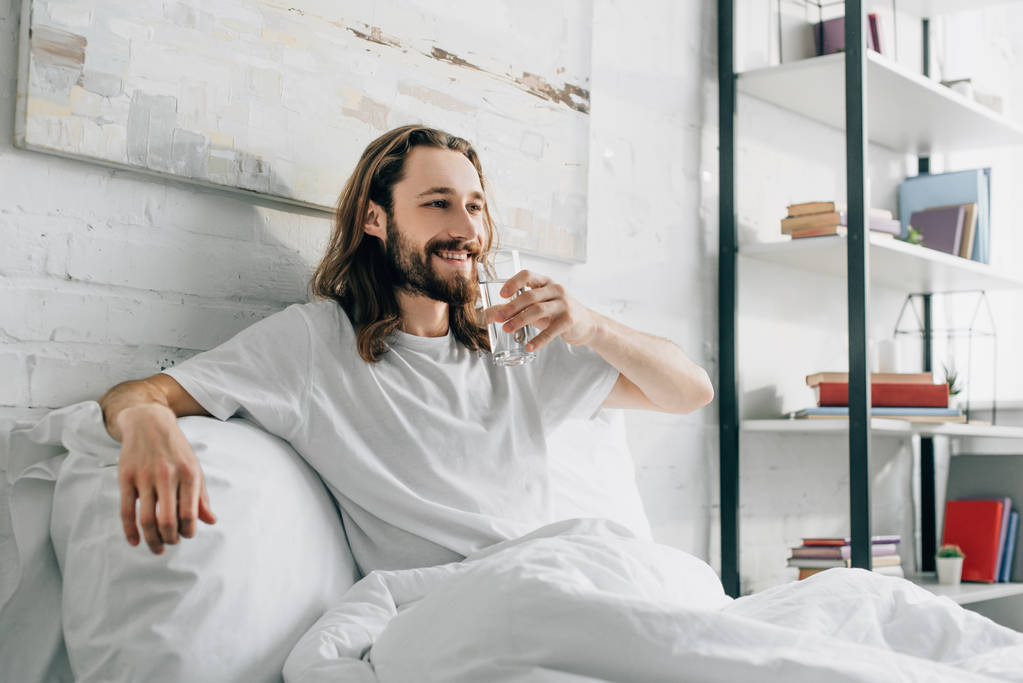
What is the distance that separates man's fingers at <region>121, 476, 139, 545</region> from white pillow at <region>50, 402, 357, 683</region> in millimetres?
48

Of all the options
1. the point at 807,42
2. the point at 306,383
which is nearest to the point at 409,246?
the point at 306,383

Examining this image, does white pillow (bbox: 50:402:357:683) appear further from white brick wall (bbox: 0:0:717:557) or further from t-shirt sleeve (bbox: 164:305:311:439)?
white brick wall (bbox: 0:0:717:557)

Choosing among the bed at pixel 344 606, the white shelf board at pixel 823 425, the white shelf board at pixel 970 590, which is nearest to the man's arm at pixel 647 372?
the bed at pixel 344 606

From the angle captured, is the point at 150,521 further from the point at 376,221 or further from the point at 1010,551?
the point at 1010,551

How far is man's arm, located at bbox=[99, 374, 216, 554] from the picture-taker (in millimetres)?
1029

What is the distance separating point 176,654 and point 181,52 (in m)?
0.93

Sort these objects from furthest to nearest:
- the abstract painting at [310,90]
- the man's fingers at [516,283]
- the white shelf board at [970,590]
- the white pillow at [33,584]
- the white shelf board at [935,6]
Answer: the white shelf board at [935,6] < the white shelf board at [970,590] < the abstract painting at [310,90] < the man's fingers at [516,283] < the white pillow at [33,584]

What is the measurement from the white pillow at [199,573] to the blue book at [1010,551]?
2.21m

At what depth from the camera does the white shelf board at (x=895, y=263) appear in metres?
2.36

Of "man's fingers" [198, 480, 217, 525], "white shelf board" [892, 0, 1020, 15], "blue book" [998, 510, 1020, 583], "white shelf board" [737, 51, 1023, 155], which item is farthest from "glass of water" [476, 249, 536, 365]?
"white shelf board" [892, 0, 1020, 15]

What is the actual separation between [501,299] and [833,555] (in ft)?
4.78

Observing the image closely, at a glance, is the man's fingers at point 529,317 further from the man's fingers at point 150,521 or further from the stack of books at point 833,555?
the stack of books at point 833,555

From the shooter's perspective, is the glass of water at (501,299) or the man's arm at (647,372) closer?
the glass of water at (501,299)

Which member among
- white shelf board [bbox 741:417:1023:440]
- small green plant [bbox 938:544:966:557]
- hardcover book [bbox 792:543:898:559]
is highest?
white shelf board [bbox 741:417:1023:440]
